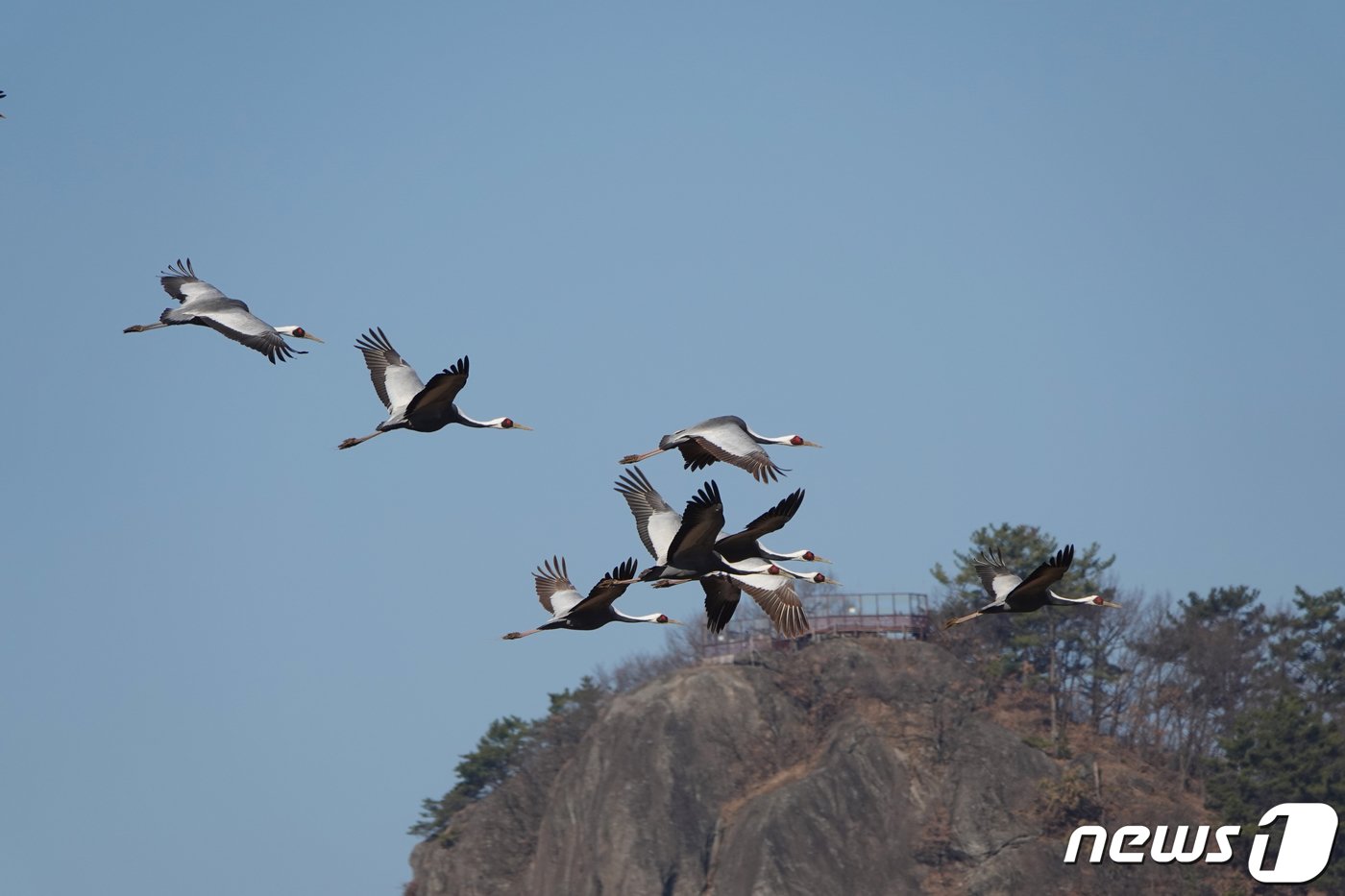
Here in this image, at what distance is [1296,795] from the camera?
94688 millimetres

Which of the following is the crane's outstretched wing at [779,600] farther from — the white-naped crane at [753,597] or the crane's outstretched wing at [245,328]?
the crane's outstretched wing at [245,328]

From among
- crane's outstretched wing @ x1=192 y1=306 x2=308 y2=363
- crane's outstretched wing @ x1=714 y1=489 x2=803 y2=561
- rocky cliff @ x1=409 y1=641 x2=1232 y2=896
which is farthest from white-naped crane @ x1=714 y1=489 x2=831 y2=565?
rocky cliff @ x1=409 y1=641 x2=1232 y2=896

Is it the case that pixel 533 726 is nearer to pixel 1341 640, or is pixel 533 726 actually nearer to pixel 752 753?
pixel 752 753

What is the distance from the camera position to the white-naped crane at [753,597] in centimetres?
3581

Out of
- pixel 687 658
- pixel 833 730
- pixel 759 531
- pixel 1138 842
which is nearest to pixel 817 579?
pixel 759 531

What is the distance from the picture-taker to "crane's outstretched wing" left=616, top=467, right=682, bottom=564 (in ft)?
120

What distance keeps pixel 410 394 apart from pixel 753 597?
696cm

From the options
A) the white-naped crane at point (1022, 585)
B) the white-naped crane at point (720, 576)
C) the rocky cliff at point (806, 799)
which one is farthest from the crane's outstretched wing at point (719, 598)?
the rocky cliff at point (806, 799)

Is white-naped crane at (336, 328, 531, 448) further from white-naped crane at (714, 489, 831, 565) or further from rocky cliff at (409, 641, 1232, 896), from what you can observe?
rocky cliff at (409, 641, 1232, 896)

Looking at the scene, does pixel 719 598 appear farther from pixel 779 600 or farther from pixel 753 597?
pixel 779 600

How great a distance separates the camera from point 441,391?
36.1 m

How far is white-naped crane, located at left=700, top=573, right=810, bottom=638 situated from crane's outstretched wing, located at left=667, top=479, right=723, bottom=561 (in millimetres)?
1478

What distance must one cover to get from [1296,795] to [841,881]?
64.7 ft

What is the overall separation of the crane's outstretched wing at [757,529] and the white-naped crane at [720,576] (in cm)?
19
